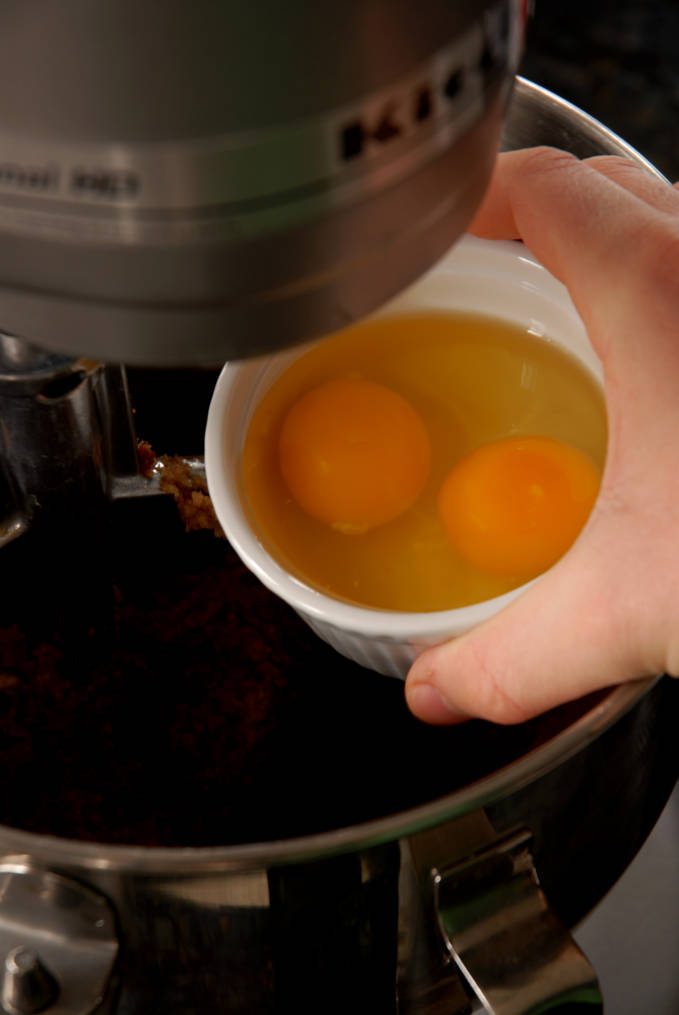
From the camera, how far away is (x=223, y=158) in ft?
0.80

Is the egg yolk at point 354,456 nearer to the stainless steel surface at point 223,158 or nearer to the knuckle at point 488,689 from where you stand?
the knuckle at point 488,689

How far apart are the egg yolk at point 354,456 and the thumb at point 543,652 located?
12 centimetres

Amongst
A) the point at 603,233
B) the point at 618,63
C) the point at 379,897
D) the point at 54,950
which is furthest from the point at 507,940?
the point at 618,63

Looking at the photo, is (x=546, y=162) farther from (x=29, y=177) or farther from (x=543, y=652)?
(x=29, y=177)

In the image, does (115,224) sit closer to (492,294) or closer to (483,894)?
(483,894)

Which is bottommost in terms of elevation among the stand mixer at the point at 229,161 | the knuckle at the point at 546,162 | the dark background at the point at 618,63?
the dark background at the point at 618,63

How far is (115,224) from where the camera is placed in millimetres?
253

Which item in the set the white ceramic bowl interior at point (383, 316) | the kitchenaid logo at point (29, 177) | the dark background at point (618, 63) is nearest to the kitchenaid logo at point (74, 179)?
the kitchenaid logo at point (29, 177)

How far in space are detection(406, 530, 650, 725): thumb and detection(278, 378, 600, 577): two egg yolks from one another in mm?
97

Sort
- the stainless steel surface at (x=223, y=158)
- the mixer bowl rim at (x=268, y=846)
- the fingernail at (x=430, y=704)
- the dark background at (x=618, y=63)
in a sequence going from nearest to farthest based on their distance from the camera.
Answer: the stainless steel surface at (x=223, y=158)
the mixer bowl rim at (x=268, y=846)
the fingernail at (x=430, y=704)
the dark background at (x=618, y=63)

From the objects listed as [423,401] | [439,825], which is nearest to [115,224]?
[439,825]

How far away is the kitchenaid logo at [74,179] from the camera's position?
0.80ft

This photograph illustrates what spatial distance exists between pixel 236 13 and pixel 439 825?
0.29m

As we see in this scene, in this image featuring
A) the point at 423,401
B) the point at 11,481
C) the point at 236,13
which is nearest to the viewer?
the point at 236,13
